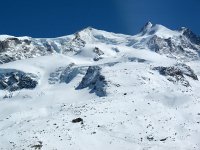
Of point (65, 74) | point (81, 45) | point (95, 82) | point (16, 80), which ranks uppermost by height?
point (81, 45)

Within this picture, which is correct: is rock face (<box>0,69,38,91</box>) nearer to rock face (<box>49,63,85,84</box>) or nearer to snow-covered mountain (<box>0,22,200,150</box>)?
snow-covered mountain (<box>0,22,200,150</box>)

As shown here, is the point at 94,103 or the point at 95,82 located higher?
the point at 95,82

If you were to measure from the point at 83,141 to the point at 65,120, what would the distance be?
8798 mm

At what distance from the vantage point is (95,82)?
92188 millimetres

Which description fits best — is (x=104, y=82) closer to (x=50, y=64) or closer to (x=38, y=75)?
(x=38, y=75)

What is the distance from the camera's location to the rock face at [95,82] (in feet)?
280

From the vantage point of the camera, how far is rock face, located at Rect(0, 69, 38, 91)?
11144cm

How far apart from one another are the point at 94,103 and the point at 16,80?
152 ft

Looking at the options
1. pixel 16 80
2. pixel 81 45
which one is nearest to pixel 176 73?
pixel 16 80

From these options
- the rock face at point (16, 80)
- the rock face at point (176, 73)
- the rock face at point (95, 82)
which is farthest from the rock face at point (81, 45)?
the rock face at point (95, 82)

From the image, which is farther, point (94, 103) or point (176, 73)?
point (176, 73)

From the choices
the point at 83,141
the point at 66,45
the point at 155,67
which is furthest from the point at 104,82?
the point at 66,45

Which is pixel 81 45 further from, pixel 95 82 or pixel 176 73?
pixel 95 82

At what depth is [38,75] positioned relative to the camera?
121250mm
